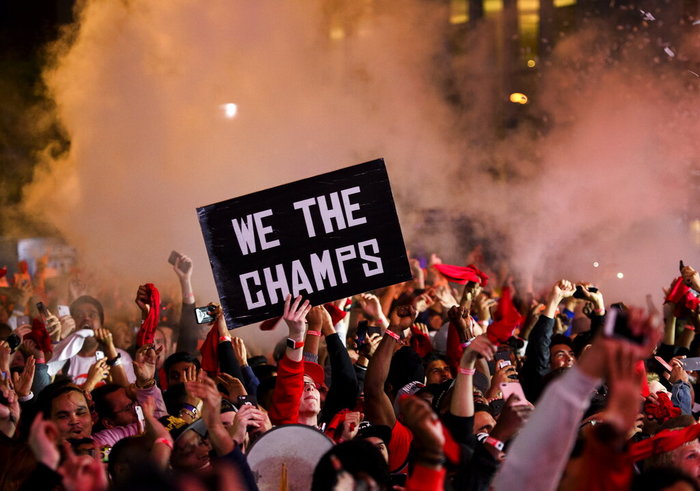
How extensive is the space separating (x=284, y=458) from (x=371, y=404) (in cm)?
141

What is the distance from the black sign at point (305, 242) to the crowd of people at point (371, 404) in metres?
0.16

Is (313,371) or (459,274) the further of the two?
(459,274)

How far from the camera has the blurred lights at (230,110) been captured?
10070 millimetres

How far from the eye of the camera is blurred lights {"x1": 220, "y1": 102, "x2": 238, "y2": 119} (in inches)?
396

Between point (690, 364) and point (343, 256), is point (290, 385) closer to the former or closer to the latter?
point (343, 256)

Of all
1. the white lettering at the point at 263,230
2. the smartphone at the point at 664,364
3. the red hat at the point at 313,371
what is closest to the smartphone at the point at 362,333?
the red hat at the point at 313,371

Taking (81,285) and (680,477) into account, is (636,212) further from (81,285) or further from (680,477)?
(680,477)

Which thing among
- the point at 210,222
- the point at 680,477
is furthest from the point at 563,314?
the point at 680,477

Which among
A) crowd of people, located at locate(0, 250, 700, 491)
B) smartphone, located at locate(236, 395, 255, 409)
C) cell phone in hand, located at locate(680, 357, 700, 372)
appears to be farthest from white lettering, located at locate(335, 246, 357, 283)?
cell phone in hand, located at locate(680, 357, 700, 372)

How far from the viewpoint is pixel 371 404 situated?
189 inches

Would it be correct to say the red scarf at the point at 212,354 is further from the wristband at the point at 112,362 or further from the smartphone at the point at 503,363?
the smartphone at the point at 503,363

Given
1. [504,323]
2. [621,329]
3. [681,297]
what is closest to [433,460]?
[621,329]

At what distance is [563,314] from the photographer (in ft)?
27.1

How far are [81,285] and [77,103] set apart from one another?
2.19m
